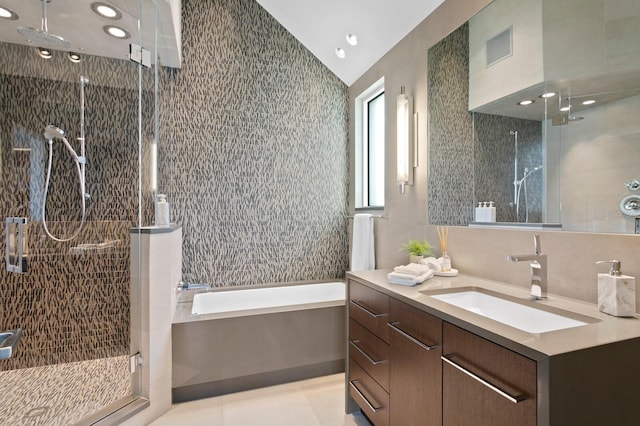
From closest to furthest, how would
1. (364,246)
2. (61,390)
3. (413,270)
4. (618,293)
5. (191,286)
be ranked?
(618,293) → (413,270) → (61,390) → (191,286) → (364,246)

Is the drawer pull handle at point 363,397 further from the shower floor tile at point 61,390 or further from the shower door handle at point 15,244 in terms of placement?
the shower door handle at point 15,244

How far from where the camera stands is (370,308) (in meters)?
1.73

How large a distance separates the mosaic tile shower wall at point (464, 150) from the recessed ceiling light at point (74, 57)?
7.95 ft

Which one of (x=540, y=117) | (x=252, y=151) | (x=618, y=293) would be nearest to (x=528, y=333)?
(x=618, y=293)

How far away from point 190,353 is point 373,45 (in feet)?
9.18

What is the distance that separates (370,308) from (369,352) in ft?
0.78

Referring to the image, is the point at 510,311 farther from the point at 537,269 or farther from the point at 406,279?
the point at 406,279

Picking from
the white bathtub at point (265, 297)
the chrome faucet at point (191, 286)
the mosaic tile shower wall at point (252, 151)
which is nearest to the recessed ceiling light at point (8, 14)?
the mosaic tile shower wall at point (252, 151)

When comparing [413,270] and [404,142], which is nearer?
[413,270]

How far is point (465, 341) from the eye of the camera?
106 cm

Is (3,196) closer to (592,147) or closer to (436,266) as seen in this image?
(436,266)

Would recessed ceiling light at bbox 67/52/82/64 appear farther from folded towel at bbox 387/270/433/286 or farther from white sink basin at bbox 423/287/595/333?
white sink basin at bbox 423/287/595/333

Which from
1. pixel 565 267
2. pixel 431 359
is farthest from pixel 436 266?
pixel 431 359

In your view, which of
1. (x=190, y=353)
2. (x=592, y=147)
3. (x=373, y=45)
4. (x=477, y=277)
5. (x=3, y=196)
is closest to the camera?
(x=592, y=147)
